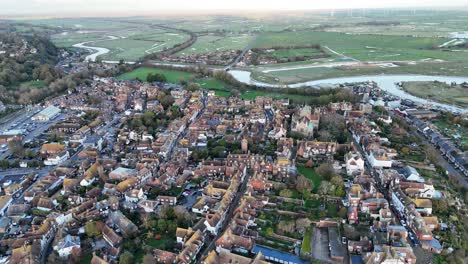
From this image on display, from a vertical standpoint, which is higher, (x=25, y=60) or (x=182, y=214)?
(x=25, y=60)

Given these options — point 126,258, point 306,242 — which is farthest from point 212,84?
point 126,258

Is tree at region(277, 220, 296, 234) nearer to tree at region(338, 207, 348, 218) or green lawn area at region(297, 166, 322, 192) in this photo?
tree at region(338, 207, 348, 218)

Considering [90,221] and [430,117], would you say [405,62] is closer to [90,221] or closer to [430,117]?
[430,117]

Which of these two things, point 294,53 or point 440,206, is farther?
point 294,53

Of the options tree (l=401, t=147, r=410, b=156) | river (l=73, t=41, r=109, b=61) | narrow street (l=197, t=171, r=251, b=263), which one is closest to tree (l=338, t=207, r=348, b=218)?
narrow street (l=197, t=171, r=251, b=263)

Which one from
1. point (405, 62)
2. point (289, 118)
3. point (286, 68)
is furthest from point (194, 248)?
point (405, 62)

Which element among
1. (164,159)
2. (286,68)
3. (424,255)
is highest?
(286,68)

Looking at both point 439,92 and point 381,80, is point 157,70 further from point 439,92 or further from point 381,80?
point 439,92
